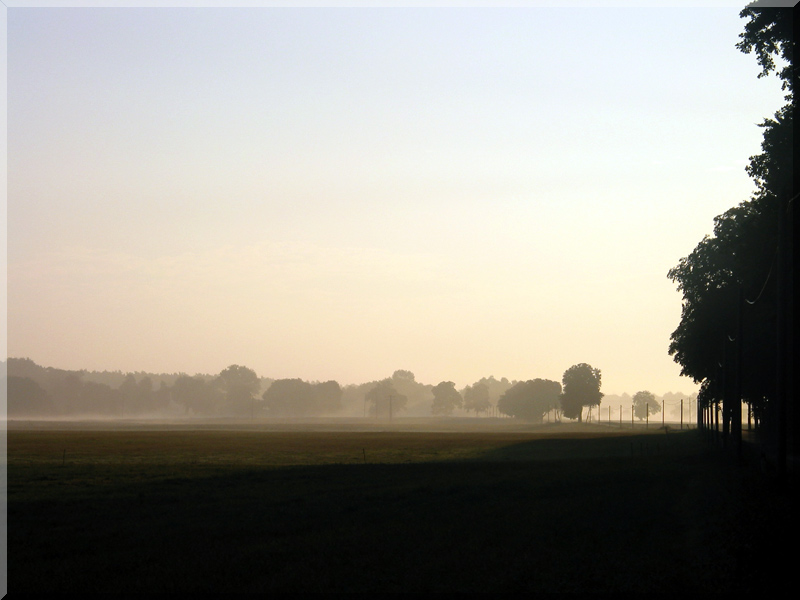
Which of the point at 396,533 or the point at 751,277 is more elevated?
the point at 751,277

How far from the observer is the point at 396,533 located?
24.8 meters

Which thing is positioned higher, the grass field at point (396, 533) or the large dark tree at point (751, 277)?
the large dark tree at point (751, 277)

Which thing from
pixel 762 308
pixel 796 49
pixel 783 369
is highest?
pixel 796 49

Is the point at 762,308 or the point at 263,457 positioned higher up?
the point at 762,308

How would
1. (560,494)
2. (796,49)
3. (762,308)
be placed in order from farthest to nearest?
(762,308), (560,494), (796,49)

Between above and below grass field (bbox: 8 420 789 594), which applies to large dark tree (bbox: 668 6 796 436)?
above

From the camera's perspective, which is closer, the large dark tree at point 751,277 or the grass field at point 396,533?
the grass field at point 396,533

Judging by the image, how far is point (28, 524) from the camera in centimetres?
2836

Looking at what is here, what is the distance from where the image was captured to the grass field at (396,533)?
17.9 m

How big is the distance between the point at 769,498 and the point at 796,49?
1731cm

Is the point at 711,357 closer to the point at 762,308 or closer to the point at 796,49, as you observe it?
the point at 762,308

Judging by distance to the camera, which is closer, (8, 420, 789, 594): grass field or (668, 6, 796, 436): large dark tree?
(8, 420, 789, 594): grass field

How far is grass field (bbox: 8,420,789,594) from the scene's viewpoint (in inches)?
706

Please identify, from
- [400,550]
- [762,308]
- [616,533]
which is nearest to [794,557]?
[616,533]
